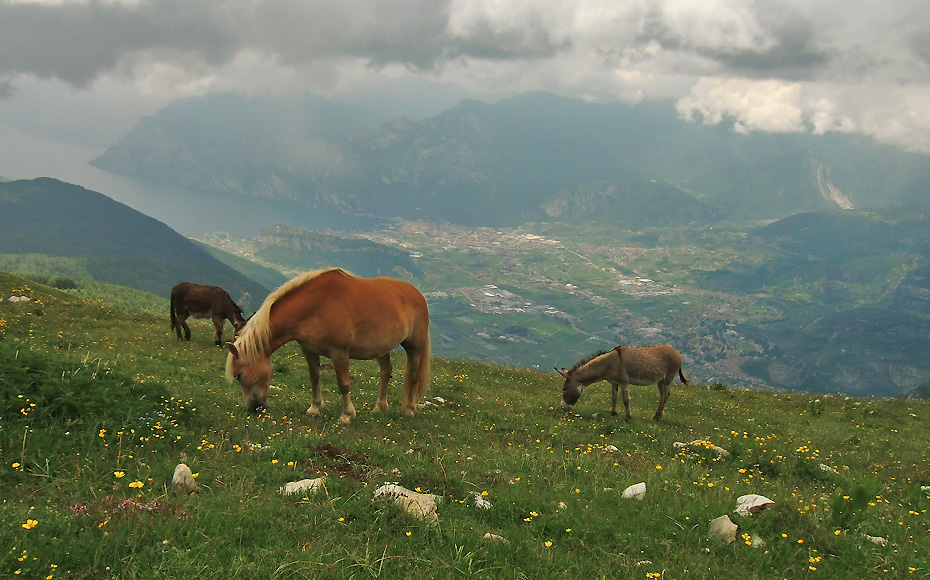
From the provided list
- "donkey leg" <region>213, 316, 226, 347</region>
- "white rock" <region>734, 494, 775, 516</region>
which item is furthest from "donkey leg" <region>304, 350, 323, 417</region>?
"donkey leg" <region>213, 316, 226, 347</region>

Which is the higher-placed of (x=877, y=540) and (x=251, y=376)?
(x=251, y=376)

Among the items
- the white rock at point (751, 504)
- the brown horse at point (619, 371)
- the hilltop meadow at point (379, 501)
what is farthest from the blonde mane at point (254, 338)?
the brown horse at point (619, 371)

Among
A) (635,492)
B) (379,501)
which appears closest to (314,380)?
(379,501)

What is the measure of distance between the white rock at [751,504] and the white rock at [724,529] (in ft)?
2.08

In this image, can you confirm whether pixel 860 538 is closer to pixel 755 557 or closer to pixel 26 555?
pixel 755 557

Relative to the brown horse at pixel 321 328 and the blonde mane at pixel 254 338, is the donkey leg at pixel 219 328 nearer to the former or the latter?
the brown horse at pixel 321 328

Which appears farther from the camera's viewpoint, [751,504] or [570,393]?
[570,393]

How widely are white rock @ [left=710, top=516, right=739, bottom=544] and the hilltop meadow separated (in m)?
0.11

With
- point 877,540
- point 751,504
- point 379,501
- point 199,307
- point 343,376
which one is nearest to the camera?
point 379,501

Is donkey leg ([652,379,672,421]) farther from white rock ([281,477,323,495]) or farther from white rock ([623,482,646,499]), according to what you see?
white rock ([281,477,323,495])

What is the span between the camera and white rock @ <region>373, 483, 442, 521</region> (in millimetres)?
6624

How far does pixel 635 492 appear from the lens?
855 cm

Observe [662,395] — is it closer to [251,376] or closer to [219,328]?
[251,376]

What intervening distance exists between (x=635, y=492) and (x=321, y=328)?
747cm
